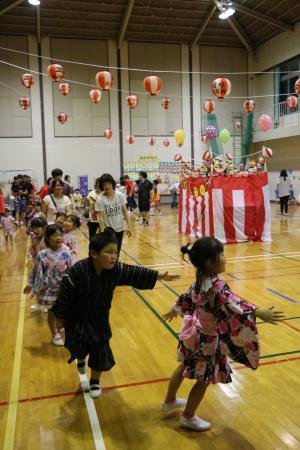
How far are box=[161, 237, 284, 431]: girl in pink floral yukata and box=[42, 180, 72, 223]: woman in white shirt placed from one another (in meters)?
3.16

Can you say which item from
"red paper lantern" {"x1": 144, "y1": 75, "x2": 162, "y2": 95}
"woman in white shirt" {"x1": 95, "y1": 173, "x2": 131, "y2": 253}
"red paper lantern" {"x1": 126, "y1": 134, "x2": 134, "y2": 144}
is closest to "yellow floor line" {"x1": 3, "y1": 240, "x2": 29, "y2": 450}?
"woman in white shirt" {"x1": 95, "y1": 173, "x2": 131, "y2": 253}

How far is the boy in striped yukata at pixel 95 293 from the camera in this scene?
2506 millimetres

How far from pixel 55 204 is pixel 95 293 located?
286 centimetres

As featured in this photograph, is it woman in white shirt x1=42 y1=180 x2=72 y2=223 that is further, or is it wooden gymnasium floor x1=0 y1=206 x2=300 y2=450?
woman in white shirt x1=42 y1=180 x2=72 y2=223

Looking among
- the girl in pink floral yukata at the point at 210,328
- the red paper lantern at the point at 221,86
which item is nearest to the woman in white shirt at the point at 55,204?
the girl in pink floral yukata at the point at 210,328

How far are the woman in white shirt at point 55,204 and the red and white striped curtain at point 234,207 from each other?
156 inches

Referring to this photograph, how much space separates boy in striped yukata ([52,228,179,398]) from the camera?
2506 millimetres

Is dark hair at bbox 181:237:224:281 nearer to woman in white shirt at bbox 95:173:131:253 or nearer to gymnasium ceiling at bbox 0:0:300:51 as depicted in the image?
woman in white shirt at bbox 95:173:131:253

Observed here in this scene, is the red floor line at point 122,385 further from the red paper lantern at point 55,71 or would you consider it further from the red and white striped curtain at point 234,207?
the red paper lantern at point 55,71

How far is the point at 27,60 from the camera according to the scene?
18.7 m

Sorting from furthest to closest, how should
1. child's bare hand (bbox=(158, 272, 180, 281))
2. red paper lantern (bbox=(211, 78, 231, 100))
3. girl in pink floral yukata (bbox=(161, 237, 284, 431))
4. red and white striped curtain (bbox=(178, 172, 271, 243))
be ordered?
red paper lantern (bbox=(211, 78, 231, 100)) < red and white striped curtain (bbox=(178, 172, 271, 243)) < child's bare hand (bbox=(158, 272, 180, 281)) < girl in pink floral yukata (bbox=(161, 237, 284, 431))

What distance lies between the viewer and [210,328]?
7.47ft

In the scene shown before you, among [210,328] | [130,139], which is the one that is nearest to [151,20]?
[130,139]

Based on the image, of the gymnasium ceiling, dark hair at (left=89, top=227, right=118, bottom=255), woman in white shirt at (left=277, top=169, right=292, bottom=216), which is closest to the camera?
dark hair at (left=89, top=227, right=118, bottom=255)
